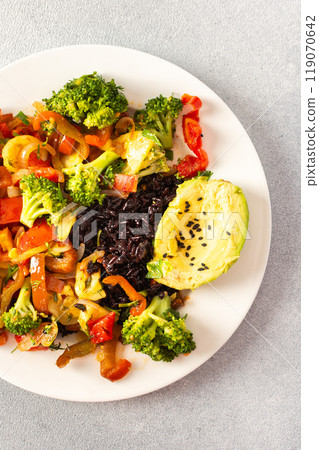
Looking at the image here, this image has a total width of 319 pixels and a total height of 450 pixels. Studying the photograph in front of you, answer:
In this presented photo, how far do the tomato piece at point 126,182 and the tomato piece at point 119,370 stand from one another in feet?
5.20

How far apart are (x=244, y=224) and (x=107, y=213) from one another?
4.20ft

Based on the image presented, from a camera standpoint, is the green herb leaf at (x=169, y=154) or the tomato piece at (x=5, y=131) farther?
the green herb leaf at (x=169, y=154)

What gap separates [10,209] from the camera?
3.81 meters

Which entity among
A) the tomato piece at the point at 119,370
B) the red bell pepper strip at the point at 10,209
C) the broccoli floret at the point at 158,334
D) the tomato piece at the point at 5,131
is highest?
the tomato piece at the point at 5,131

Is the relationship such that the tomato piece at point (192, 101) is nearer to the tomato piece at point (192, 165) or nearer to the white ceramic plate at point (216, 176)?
the white ceramic plate at point (216, 176)

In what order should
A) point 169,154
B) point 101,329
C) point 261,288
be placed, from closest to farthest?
point 101,329, point 169,154, point 261,288

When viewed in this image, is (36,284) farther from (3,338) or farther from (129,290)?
(129,290)

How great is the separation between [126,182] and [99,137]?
490mm

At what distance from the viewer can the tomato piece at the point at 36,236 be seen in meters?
3.77

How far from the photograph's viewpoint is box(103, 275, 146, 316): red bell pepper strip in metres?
3.81

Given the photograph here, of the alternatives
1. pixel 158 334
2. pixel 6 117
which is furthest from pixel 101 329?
pixel 6 117

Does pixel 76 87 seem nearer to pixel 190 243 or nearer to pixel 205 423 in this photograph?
pixel 190 243

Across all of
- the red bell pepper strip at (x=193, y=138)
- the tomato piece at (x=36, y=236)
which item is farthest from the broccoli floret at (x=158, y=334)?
the red bell pepper strip at (x=193, y=138)
